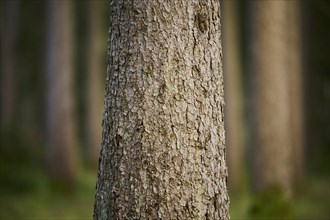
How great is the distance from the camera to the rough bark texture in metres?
3.52
